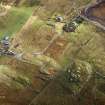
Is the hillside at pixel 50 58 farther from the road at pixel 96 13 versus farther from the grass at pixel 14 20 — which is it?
the road at pixel 96 13

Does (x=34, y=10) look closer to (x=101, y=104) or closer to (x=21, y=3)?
(x=21, y=3)

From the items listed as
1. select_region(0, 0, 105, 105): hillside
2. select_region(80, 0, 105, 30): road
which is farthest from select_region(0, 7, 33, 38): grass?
select_region(80, 0, 105, 30): road

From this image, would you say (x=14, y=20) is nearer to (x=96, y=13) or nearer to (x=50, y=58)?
(x=50, y=58)

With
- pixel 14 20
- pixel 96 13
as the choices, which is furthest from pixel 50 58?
pixel 96 13

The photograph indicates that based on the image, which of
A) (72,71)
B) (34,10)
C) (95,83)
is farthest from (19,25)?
(95,83)

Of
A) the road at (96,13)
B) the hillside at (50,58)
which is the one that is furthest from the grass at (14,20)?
the road at (96,13)

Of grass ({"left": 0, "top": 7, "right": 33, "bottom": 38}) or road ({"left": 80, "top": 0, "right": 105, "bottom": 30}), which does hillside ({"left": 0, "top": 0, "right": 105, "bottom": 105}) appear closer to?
grass ({"left": 0, "top": 7, "right": 33, "bottom": 38})

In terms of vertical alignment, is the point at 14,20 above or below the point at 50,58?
above

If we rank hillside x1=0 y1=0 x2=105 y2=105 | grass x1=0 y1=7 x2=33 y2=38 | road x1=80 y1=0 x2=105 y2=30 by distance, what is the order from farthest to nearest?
1. grass x1=0 y1=7 x2=33 y2=38
2. road x1=80 y1=0 x2=105 y2=30
3. hillside x1=0 y1=0 x2=105 y2=105
